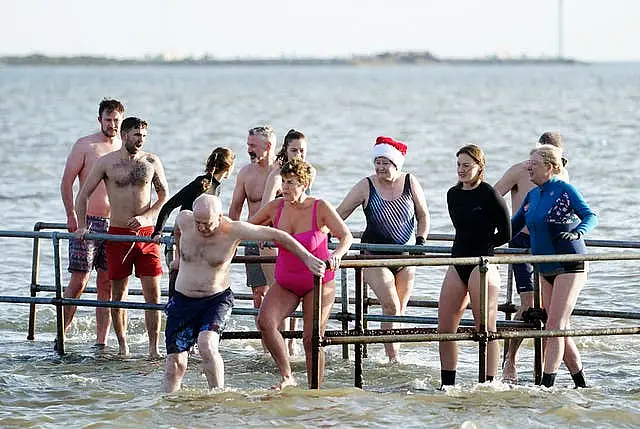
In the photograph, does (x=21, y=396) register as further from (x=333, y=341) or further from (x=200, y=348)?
(x=333, y=341)

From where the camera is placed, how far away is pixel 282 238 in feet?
29.6

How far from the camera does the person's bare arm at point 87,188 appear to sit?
10945mm

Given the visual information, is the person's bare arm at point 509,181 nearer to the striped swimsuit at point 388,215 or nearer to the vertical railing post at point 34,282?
the striped swimsuit at point 388,215

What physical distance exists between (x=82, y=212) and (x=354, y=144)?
3335cm

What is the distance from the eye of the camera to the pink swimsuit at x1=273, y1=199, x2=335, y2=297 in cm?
929

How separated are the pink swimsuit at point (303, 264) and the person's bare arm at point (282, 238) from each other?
8.7 inches

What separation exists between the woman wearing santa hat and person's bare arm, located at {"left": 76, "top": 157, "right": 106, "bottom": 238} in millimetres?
2029

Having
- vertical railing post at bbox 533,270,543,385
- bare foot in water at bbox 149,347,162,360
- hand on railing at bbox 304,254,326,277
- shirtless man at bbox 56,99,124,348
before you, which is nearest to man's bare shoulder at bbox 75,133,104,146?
shirtless man at bbox 56,99,124,348

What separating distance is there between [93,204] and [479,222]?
12.0 ft

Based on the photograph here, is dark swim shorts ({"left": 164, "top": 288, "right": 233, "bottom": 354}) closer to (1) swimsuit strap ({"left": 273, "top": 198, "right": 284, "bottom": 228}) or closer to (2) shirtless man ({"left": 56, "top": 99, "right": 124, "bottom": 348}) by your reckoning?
(1) swimsuit strap ({"left": 273, "top": 198, "right": 284, "bottom": 228})

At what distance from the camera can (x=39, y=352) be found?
11945 millimetres

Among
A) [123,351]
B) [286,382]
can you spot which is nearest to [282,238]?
[286,382]

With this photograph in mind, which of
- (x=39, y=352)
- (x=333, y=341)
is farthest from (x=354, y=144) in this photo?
(x=333, y=341)

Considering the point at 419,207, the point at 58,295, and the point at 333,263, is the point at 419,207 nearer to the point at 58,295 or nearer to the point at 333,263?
the point at 333,263
